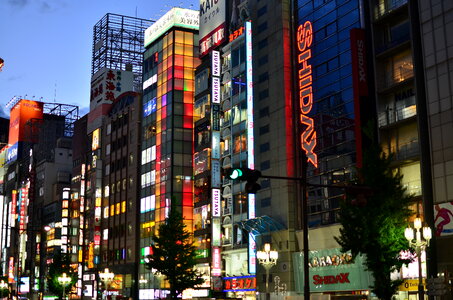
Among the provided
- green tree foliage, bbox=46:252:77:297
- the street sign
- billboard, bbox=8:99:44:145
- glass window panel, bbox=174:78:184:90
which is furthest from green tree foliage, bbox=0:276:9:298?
the street sign

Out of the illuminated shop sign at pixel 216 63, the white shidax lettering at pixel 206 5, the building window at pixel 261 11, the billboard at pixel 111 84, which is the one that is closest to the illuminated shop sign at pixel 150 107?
the white shidax lettering at pixel 206 5

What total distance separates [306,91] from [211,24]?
85.5 ft

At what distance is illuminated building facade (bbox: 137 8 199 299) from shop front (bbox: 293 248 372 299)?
31.5 metres

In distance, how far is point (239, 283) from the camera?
245 feet

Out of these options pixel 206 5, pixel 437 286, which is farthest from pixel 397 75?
pixel 206 5

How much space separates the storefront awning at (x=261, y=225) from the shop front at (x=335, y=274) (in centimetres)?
423

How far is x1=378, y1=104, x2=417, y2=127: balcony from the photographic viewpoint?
52653 mm

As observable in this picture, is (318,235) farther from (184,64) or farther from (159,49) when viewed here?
(159,49)

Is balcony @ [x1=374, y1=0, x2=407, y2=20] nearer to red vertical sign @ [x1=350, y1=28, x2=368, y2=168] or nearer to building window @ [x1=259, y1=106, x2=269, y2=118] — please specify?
red vertical sign @ [x1=350, y1=28, x2=368, y2=168]

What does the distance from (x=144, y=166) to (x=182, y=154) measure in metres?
11.8

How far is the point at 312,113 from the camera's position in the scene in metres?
63.1

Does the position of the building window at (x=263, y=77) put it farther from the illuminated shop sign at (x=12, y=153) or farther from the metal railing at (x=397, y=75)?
the illuminated shop sign at (x=12, y=153)

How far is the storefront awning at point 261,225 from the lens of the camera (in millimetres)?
66750

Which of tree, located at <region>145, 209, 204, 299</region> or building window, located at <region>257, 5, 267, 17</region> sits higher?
building window, located at <region>257, 5, 267, 17</region>
